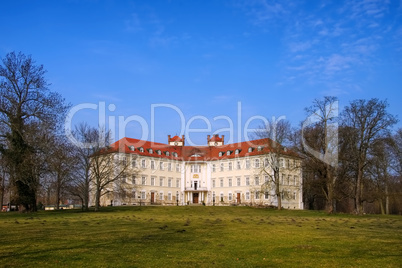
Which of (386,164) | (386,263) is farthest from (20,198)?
(386,164)

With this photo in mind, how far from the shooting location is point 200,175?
3145 inches

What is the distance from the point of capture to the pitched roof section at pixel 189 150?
232ft

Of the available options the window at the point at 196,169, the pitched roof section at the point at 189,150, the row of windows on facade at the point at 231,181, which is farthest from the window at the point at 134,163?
the window at the point at 196,169

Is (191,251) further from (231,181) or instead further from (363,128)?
(231,181)

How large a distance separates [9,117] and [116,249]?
2593cm

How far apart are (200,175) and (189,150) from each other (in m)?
7.08

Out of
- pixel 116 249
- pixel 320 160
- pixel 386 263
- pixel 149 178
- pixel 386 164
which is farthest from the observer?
pixel 149 178

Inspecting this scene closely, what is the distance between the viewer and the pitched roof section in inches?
2788

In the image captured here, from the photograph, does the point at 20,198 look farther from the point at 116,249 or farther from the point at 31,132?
the point at 116,249

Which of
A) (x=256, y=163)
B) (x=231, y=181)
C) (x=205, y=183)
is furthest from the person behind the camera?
(x=205, y=183)

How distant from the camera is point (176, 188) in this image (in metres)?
79.2

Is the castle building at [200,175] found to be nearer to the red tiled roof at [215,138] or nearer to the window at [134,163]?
the window at [134,163]

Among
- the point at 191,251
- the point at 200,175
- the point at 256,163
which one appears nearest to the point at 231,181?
the point at 256,163

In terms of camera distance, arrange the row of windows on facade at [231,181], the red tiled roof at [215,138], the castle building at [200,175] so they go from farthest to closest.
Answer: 1. the red tiled roof at [215,138]
2. the castle building at [200,175]
3. the row of windows on facade at [231,181]
